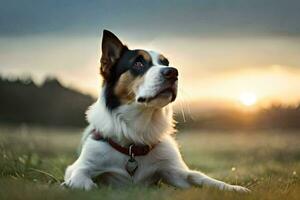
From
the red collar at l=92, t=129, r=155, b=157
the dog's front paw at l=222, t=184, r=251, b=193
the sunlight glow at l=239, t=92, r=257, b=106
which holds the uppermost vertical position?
the sunlight glow at l=239, t=92, r=257, b=106

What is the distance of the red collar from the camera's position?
7.79ft

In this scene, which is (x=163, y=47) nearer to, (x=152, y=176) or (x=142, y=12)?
(x=142, y=12)

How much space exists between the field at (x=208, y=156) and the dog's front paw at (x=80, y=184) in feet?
0.20

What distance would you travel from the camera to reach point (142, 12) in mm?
2488

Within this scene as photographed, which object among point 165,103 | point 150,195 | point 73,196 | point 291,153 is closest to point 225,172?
point 291,153

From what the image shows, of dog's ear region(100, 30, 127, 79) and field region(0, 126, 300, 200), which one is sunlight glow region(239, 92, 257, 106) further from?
dog's ear region(100, 30, 127, 79)

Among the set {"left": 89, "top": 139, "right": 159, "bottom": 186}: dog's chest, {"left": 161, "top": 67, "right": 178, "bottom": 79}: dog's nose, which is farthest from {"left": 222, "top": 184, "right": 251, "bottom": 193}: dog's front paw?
{"left": 161, "top": 67, "right": 178, "bottom": 79}: dog's nose

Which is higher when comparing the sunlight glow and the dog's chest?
the sunlight glow

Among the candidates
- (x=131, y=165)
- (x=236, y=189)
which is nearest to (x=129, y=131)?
(x=131, y=165)

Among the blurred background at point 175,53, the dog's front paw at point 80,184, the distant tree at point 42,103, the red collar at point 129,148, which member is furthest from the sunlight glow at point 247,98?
the dog's front paw at point 80,184

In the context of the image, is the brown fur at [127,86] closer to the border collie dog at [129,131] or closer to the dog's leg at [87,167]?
the border collie dog at [129,131]

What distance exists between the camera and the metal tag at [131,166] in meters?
2.35

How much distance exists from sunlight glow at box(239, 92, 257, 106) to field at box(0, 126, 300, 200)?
19 centimetres

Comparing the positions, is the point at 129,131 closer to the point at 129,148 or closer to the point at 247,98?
the point at 129,148
